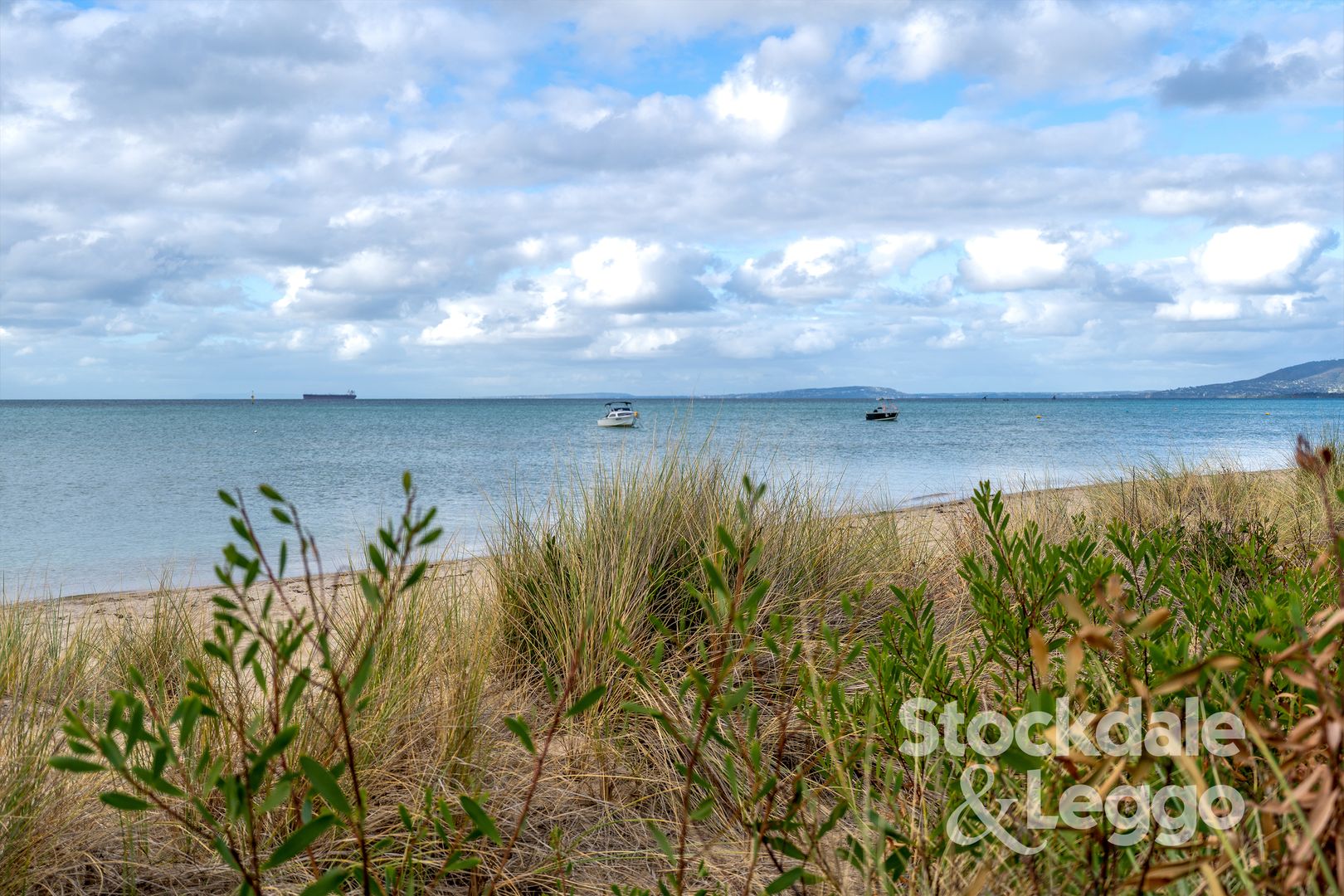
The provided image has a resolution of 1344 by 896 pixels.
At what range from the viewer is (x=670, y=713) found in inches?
123

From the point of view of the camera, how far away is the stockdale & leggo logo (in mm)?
1170

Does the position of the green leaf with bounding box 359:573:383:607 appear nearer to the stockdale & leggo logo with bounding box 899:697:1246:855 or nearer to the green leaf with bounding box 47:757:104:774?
the green leaf with bounding box 47:757:104:774

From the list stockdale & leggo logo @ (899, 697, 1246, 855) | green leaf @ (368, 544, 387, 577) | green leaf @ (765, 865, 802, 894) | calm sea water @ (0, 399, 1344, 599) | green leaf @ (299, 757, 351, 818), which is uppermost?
green leaf @ (368, 544, 387, 577)

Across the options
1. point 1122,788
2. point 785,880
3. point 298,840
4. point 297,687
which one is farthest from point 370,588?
point 1122,788

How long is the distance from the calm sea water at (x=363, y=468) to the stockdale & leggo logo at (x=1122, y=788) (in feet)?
11.0

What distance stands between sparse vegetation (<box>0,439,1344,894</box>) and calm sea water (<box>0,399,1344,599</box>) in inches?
30.4

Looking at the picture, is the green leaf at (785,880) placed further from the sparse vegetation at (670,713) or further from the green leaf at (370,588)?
the green leaf at (370,588)

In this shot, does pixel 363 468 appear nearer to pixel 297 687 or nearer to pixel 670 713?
pixel 670 713

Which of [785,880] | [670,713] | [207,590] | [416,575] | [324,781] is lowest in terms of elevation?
[207,590]

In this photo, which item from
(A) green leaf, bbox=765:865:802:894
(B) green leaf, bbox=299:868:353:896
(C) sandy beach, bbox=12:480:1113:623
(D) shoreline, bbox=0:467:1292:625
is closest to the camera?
(B) green leaf, bbox=299:868:353:896

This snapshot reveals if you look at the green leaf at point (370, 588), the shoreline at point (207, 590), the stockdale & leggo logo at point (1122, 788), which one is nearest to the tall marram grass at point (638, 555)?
the shoreline at point (207, 590)

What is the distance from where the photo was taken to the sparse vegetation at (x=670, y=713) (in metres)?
1.17

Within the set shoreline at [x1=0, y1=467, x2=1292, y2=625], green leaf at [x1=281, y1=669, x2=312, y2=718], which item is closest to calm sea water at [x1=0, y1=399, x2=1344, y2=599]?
shoreline at [x1=0, y1=467, x2=1292, y2=625]

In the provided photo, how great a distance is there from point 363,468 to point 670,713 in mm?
28455
